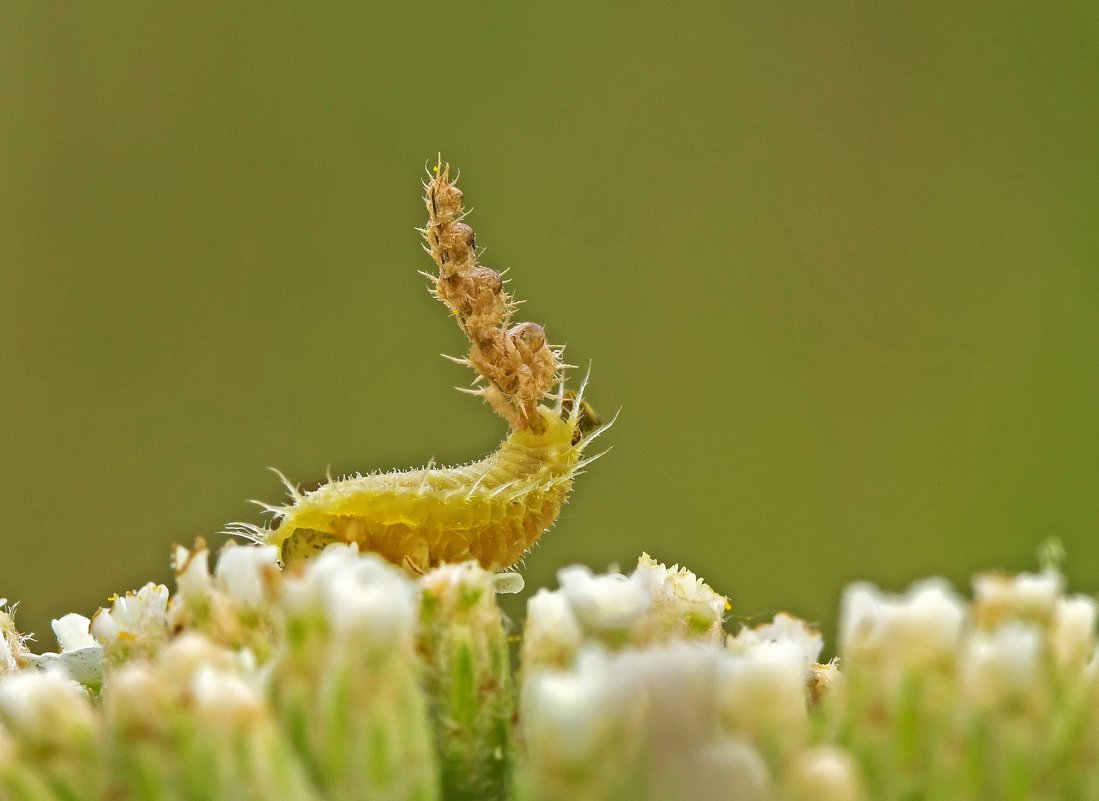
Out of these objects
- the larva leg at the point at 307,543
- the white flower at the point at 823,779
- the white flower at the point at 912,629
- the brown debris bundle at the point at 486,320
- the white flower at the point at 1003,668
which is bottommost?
the white flower at the point at 823,779

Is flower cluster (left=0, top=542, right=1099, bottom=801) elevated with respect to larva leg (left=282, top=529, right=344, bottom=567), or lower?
lower

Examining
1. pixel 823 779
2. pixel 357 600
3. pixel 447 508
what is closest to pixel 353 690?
pixel 357 600

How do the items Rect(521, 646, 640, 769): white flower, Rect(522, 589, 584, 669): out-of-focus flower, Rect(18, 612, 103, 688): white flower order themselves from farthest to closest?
Rect(18, 612, 103, 688): white flower < Rect(522, 589, 584, 669): out-of-focus flower < Rect(521, 646, 640, 769): white flower

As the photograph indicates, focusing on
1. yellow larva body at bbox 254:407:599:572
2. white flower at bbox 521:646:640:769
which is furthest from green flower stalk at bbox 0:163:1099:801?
yellow larva body at bbox 254:407:599:572

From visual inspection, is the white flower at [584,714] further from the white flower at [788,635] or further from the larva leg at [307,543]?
the larva leg at [307,543]

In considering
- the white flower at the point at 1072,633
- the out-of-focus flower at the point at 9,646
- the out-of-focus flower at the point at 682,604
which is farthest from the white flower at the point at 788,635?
the out-of-focus flower at the point at 9,646

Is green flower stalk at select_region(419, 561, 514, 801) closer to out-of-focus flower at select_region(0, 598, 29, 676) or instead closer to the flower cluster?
the flower cluster

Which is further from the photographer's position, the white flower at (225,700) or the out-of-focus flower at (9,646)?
the out-of-focus flower at (9,646)
